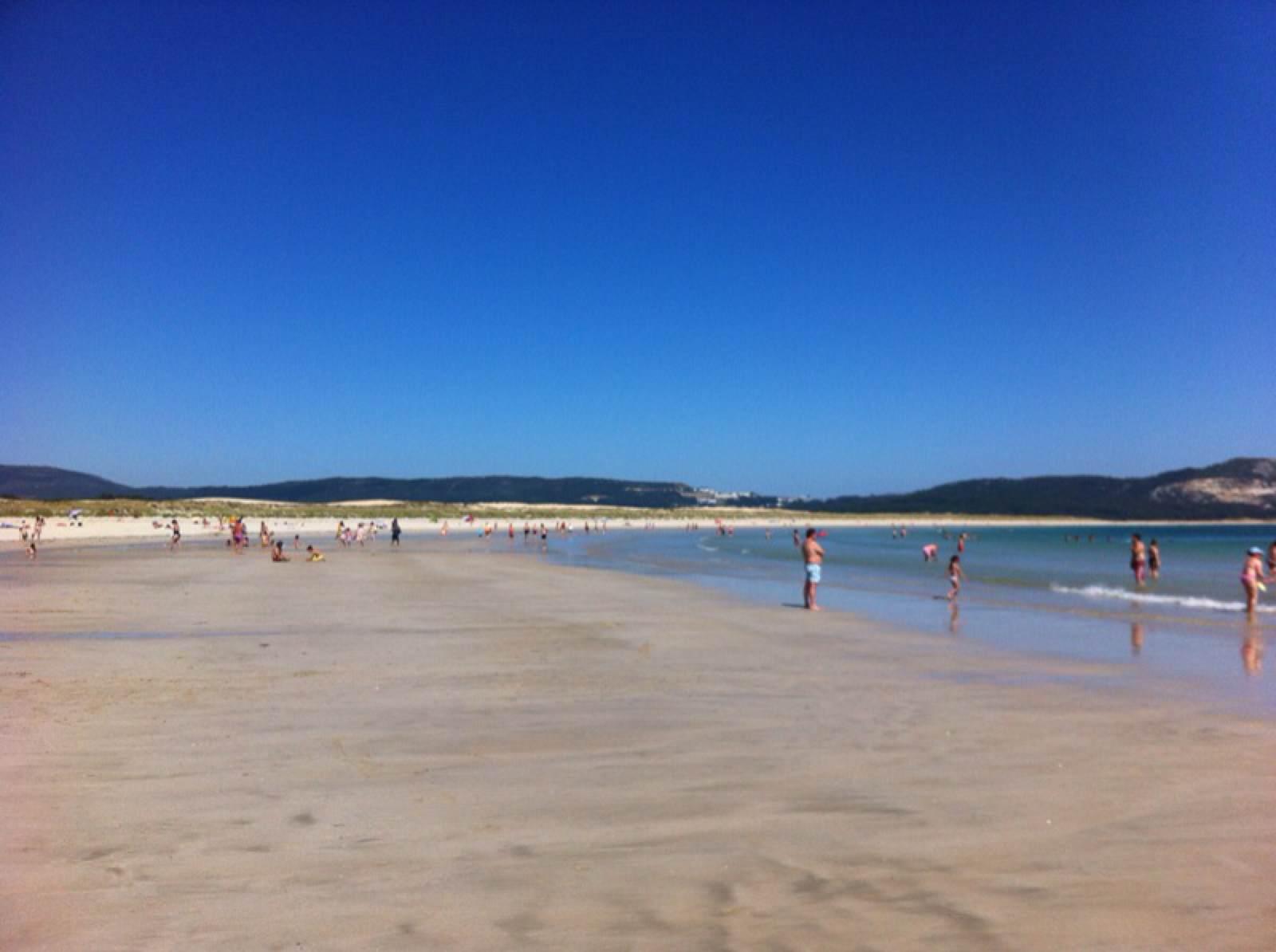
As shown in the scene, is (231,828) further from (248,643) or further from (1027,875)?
(248,643)

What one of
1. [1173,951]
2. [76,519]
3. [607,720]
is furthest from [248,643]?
[76,519]

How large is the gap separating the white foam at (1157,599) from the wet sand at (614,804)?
11.8 meters

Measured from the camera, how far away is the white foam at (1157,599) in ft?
69.7

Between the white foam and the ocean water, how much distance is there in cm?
4

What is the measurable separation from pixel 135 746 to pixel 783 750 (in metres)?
5.17

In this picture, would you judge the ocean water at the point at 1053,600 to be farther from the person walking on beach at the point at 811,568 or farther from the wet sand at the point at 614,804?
the wet sand at the point at 614,804

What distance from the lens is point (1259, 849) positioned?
206 inches

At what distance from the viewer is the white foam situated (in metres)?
21.2

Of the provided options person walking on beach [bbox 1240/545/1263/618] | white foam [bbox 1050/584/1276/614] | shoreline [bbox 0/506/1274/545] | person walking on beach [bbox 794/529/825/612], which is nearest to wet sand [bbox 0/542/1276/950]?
person walking on beach [bbox 794/529/825/612]

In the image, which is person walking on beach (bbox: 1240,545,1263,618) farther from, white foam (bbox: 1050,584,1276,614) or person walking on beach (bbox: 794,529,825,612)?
person walking on beach (bbox: 794,529,825,612)

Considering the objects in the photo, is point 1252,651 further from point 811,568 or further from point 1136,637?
point 811,568

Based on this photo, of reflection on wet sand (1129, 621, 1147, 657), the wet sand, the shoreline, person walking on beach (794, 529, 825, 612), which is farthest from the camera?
the shoreline

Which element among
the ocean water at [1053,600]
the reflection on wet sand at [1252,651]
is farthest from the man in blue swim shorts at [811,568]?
the reflection on wet sand at [1252,651]

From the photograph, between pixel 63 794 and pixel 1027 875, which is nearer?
pixel 1027 875
